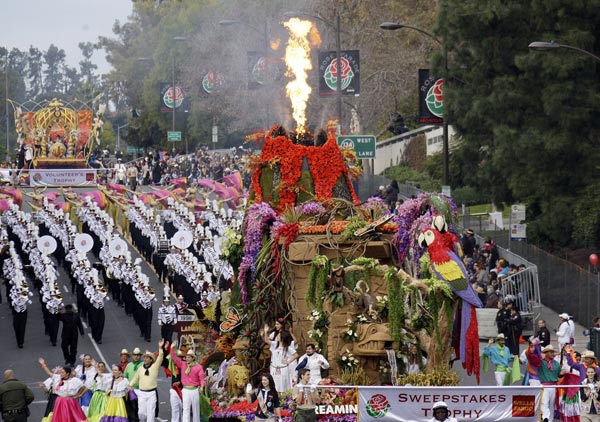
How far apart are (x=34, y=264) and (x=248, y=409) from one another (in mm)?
16411

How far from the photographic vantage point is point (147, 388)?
78.7ft

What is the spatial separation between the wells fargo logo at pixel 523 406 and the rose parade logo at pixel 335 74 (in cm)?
2577

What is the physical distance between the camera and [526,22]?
39.6 metres

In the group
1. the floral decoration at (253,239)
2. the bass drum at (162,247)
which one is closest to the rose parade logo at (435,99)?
the bass drum at (162,247)

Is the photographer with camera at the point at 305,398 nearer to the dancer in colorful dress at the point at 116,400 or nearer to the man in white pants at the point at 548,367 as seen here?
the dancer in colorful dress at the point at 116,400

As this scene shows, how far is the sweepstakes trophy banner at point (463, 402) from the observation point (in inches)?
788

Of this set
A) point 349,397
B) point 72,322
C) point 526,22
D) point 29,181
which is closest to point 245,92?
point 29,181

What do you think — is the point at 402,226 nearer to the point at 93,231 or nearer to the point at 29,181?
the point at 93,231

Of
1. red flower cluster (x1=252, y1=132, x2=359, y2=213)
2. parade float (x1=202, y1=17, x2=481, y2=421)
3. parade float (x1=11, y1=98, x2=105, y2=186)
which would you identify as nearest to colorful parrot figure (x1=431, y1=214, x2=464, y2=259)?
parade float (x1=202, y1=17, x2=481, y2=421)

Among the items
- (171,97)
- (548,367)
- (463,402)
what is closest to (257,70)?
(171,97)

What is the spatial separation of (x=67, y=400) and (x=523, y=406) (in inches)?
269

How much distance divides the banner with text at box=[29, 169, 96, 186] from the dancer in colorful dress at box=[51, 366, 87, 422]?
43243 mm

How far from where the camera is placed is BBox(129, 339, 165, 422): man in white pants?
942 inches

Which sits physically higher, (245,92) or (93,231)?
(245,92)
